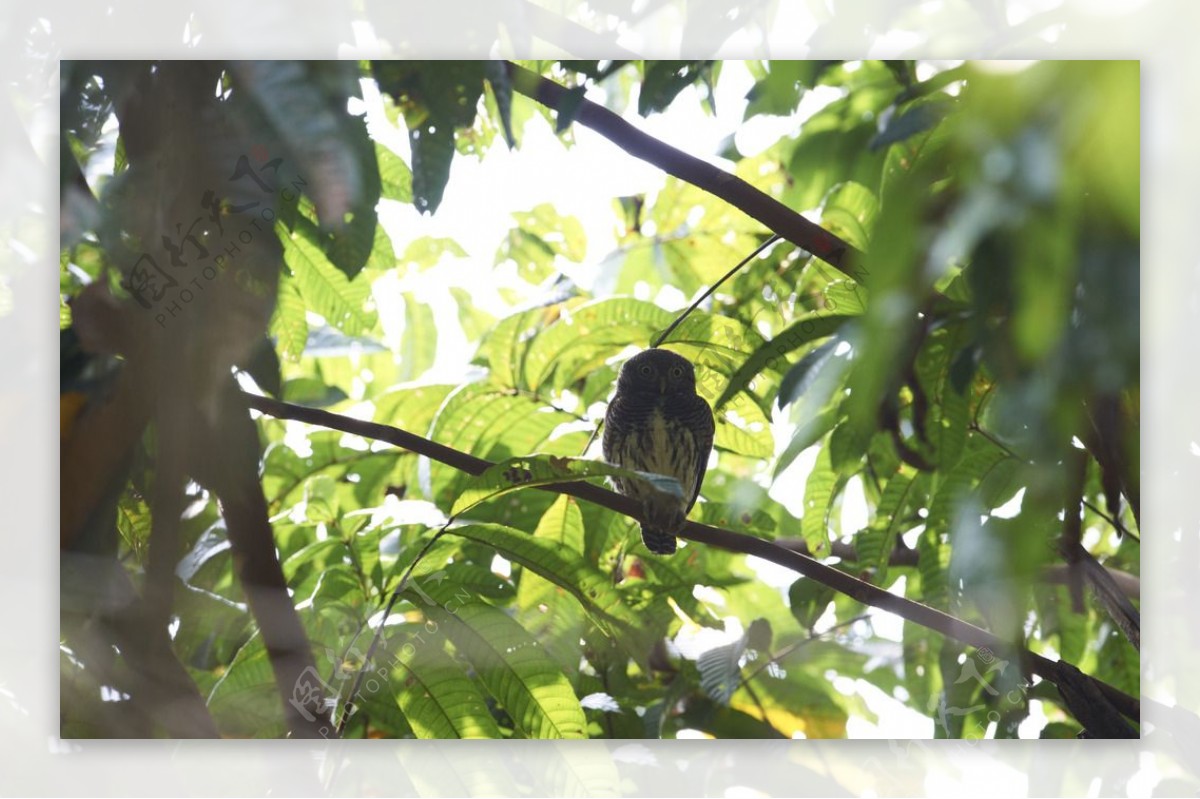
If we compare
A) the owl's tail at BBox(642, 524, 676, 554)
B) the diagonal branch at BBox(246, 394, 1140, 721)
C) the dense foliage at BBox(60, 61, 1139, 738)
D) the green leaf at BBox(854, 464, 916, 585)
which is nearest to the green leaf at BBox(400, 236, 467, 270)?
the dense foliage at BBox(60, 61, 1139, 738)

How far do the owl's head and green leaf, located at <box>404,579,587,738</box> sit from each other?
379 millimetres

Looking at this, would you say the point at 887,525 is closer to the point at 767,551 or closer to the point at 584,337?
the point at 767,551

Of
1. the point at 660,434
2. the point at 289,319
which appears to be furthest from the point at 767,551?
the point at 289,319

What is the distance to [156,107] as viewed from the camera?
65.6 inches

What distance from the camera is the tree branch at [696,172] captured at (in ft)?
5.45

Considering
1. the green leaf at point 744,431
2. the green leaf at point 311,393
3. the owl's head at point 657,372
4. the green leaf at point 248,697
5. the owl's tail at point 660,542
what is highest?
the owl's head at point 657,372

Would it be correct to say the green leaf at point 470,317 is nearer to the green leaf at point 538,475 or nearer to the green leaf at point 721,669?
the green leaf at point 538,475

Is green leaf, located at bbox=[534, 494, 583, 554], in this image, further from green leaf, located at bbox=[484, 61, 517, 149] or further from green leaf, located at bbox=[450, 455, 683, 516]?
green leaf, located at bbox=[484, 61, 517, 149]

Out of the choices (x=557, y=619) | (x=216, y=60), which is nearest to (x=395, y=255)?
(x=216, y=60)

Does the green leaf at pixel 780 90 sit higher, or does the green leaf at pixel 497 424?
the green leaf at pixel 780 90

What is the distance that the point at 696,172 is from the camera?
1.67 meters

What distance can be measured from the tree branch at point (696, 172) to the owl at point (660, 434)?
24cm

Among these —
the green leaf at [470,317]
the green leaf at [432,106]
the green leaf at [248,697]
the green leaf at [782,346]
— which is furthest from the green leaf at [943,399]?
the green leaf at [248,697]

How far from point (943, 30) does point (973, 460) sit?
621 millimetres
